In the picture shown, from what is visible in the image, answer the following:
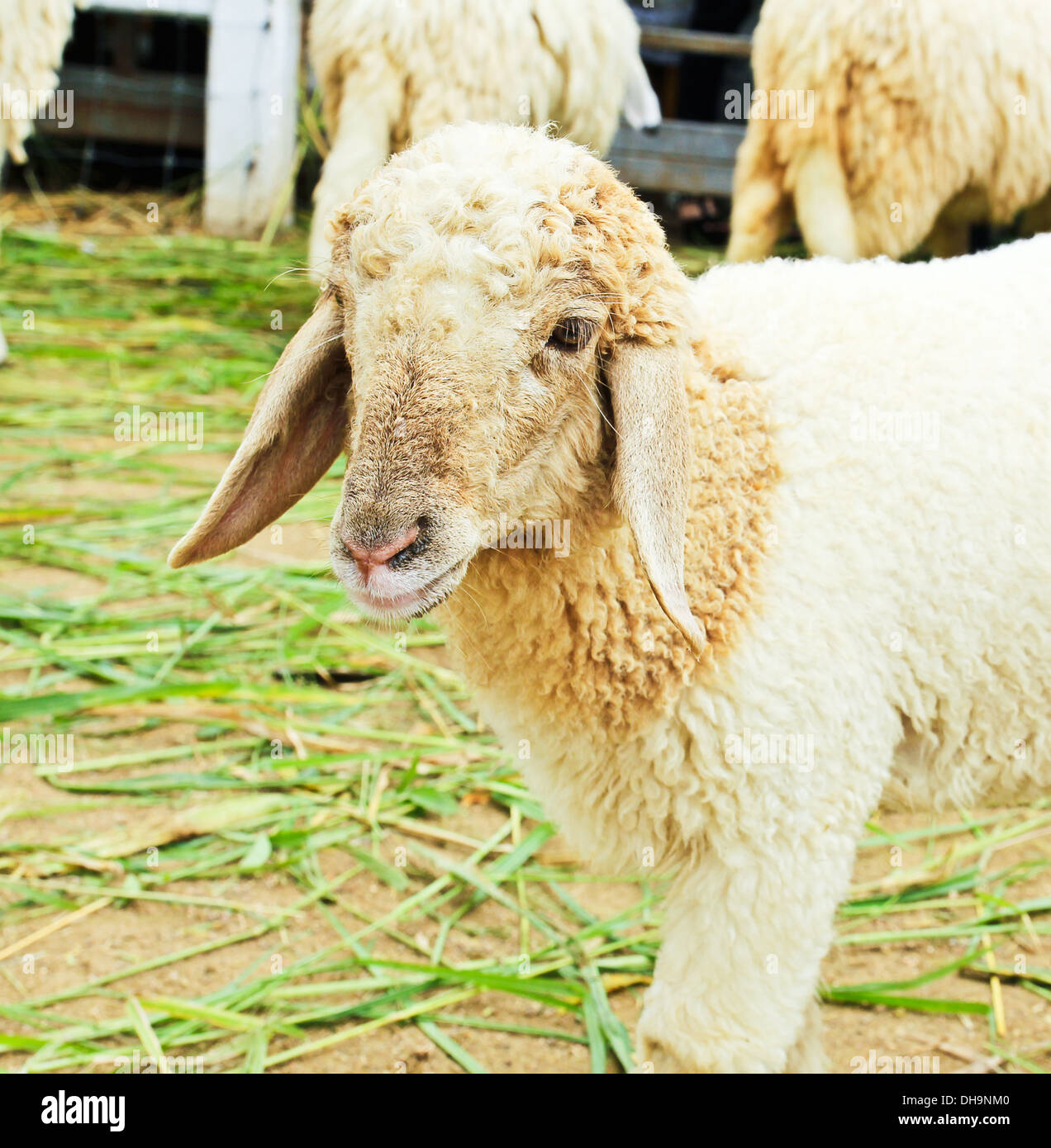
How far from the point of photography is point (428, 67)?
13.7 feet

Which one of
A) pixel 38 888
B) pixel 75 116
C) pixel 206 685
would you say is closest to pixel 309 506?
pixel 206 685

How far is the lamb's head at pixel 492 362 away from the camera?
1.64 meters

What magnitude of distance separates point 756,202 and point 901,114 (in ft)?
2.20

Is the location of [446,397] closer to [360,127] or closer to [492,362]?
[492,362]

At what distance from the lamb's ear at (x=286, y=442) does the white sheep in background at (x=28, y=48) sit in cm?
307

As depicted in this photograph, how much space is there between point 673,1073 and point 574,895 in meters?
0.86

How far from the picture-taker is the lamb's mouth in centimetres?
165

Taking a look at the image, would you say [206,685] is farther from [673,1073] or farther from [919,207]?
[919,207]
